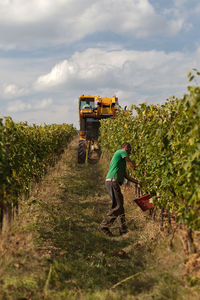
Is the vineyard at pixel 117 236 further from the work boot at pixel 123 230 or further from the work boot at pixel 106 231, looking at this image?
the work boot at pixel 123 230

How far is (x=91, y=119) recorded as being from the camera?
1523 centimetres

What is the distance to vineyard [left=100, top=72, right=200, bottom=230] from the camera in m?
3.42

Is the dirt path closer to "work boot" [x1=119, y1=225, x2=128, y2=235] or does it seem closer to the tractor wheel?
"work boot" [x1=119, y1=225, x2=128, y2=235]

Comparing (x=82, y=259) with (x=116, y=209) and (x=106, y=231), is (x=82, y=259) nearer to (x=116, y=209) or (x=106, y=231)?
(x=106, y=231)

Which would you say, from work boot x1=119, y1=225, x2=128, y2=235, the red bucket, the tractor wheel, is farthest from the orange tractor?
the red bucket

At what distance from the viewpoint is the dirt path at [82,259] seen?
12.1 ft

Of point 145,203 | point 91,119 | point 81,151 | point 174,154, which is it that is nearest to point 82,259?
point 145,203

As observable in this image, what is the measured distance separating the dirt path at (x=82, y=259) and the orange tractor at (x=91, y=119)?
7.25 meters

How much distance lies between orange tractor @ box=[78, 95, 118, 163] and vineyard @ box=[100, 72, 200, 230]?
7052 mm

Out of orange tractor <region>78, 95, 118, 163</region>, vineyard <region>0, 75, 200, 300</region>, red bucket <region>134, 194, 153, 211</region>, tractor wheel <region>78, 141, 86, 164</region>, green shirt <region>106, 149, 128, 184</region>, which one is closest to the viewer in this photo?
vineyard <region>0, 75, 200, 300</region>

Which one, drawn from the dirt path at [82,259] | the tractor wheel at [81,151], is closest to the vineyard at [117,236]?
the dirt path at [82,259]

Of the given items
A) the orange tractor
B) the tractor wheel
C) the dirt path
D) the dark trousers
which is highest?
the orange tractor

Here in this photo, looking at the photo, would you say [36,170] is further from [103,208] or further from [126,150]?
[126,150]

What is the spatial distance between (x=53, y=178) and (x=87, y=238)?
4.56m
